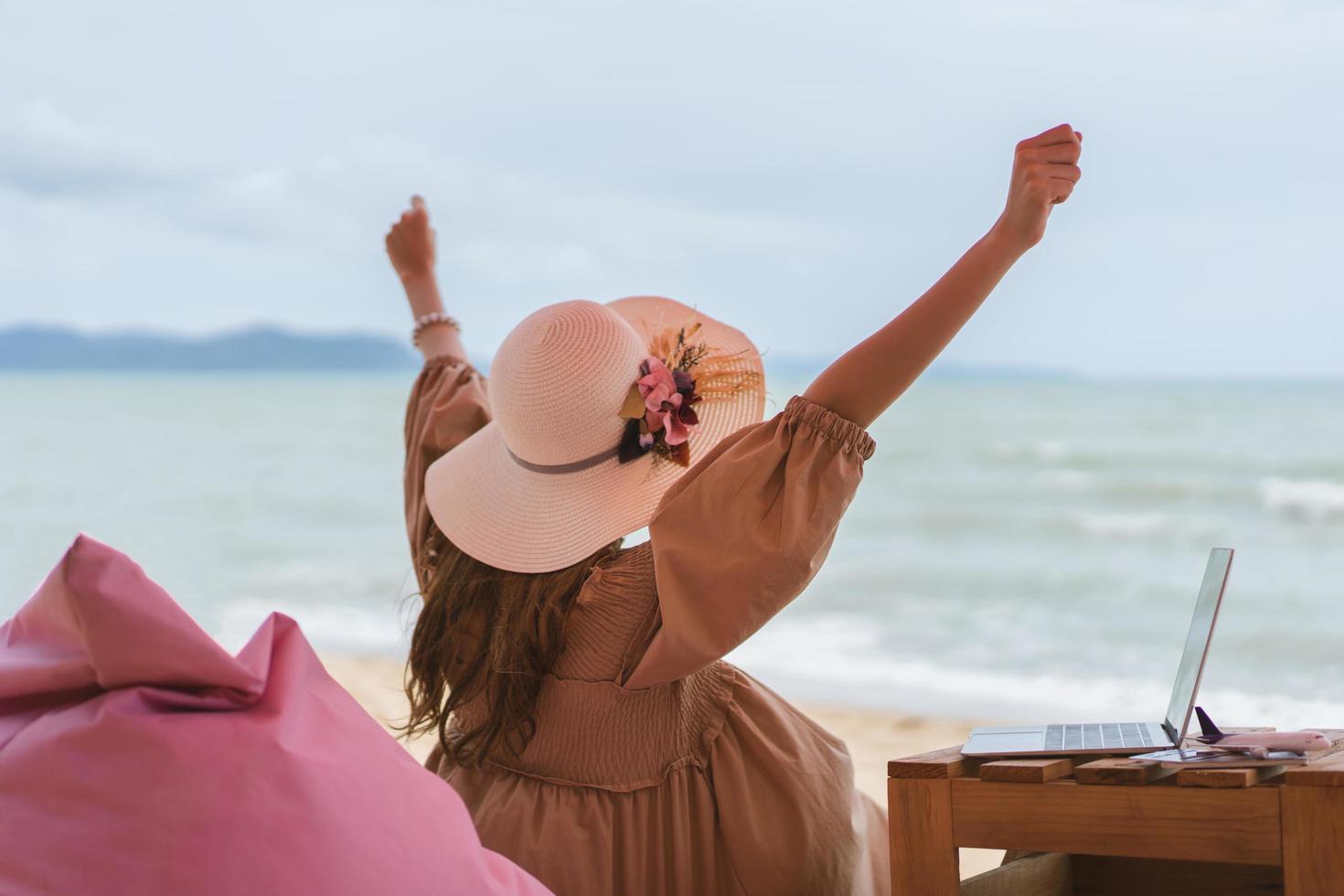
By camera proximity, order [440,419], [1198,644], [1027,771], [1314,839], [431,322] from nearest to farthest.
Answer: [1314,839] → [1027,771] → [1198,644] → [440,419] → [431,322]

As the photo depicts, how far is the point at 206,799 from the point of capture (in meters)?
0.89

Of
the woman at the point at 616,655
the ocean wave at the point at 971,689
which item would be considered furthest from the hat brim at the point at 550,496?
the ocean wave at the point at 971,689

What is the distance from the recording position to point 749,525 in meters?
1.29

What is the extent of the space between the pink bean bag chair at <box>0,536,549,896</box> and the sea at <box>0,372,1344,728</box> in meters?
0.65

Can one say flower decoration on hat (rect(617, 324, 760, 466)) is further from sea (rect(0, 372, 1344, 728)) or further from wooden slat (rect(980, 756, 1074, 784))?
wooden slat (rect(980, 756, 1074, 784))

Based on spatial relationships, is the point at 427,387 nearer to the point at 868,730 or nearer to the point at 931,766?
the point at 931,766

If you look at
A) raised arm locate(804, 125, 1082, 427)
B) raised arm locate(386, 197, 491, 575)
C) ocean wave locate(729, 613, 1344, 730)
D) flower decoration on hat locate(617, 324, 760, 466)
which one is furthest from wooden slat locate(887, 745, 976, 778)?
ocean wave locate(729, 613, 1344, 730)

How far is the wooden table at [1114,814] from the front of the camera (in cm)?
106

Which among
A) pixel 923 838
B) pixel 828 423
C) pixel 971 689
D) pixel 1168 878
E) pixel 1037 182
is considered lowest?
pixel 971 689

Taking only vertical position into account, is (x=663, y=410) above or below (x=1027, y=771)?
above

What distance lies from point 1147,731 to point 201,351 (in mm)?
27171

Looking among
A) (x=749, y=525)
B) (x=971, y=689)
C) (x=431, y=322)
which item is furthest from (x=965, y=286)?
(x=971, y=689)

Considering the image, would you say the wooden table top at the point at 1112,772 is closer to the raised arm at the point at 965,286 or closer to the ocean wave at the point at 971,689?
the raised arm at the point at 965,286

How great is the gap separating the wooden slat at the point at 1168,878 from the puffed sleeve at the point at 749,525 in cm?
69
